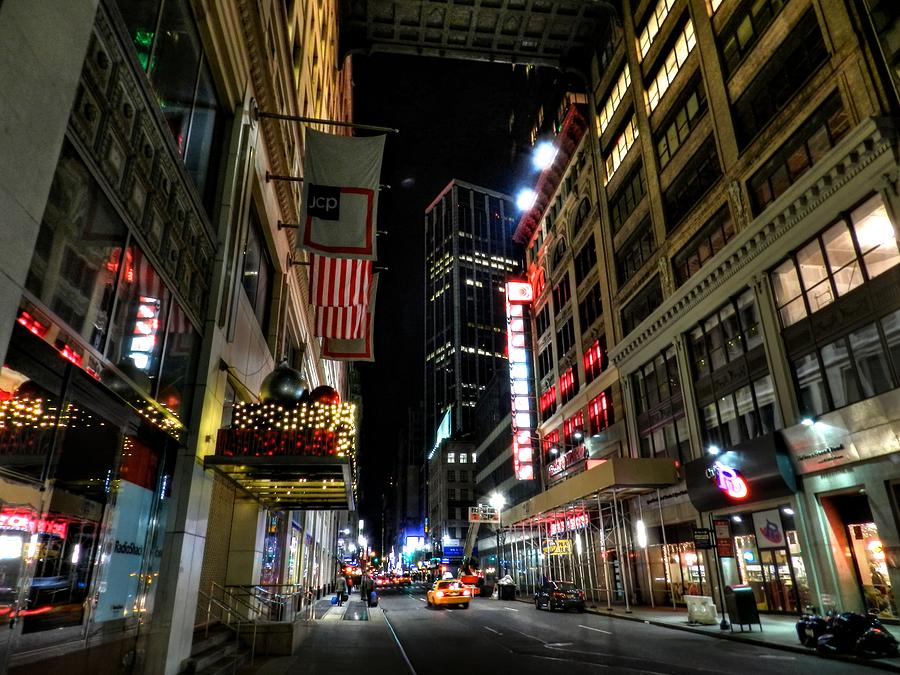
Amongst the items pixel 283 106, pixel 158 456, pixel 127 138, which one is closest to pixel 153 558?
pixel 158 456

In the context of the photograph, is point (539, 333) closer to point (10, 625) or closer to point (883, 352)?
point (883, 352)

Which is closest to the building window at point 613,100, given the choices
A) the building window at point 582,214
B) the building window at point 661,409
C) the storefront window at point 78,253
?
the building window at point 582,214

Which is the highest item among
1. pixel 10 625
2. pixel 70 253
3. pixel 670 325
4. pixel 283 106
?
pixel 283 106

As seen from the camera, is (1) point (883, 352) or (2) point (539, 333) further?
(2) point (539, 333)

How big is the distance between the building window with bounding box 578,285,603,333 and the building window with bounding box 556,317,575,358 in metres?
1.63

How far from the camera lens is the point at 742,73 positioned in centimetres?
2655

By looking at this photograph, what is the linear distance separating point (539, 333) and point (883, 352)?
127 feet

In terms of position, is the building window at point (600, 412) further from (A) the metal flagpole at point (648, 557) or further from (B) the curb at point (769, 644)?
(B) the curb at point (769, 644)

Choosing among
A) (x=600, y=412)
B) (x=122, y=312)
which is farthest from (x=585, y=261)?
(x=122, y=312)

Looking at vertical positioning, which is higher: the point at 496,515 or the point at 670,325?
the point at 670,325

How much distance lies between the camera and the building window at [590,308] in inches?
1698

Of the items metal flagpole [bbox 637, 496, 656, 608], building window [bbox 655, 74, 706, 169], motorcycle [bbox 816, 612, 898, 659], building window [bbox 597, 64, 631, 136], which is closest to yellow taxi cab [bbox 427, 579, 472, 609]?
metal flagpole [bbox 637, 496, 656, 608]

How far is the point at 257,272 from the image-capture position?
18531mm

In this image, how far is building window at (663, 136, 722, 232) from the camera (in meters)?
29.2
